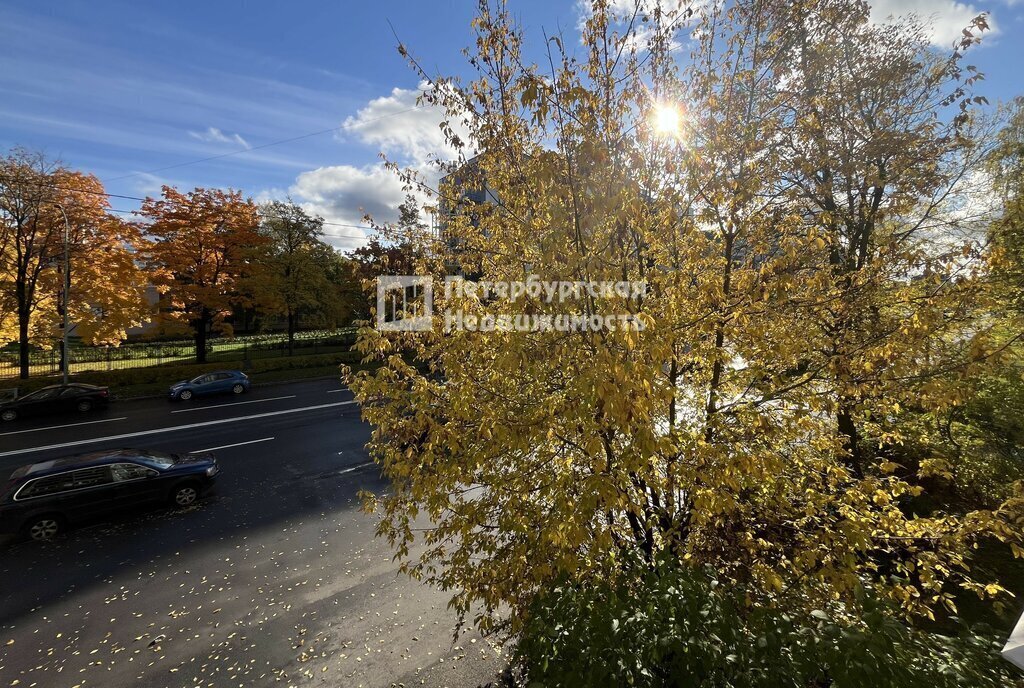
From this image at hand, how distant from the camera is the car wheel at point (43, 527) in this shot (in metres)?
7.66

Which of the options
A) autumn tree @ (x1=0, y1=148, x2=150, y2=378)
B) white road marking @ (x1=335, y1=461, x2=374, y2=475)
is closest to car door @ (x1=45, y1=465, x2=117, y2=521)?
white road marking @ (x1=335, y1=461, x2=374, y2=475)

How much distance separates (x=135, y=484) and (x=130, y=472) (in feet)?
0.94

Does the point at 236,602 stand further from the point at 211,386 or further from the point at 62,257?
the point at 62,257

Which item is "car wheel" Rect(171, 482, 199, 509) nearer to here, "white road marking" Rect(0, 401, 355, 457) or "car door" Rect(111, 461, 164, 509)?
"car door" Rect(111, 461, 164, 509)

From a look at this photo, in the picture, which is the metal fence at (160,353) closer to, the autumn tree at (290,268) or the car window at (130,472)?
the autumn tree at (290,268)

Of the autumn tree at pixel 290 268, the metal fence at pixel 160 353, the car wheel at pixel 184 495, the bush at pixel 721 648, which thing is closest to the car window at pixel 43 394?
the metal fence at pixel 160 353

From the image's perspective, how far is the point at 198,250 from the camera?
69.3 ft

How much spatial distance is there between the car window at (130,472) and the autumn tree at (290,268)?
17059 mm

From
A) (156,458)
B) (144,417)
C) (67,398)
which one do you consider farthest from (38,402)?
(156,458)

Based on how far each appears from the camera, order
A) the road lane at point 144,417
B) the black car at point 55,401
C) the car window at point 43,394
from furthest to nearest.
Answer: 1. the car window at point 43,394
2. the black car at point 55,401
3. the road lane at point 144,417

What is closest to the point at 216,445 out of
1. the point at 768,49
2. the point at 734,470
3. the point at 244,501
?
the point at 244,501

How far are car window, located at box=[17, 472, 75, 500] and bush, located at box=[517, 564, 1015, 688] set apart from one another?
10.3 m

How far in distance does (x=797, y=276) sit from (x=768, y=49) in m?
2.53

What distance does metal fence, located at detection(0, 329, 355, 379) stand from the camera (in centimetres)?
2369
